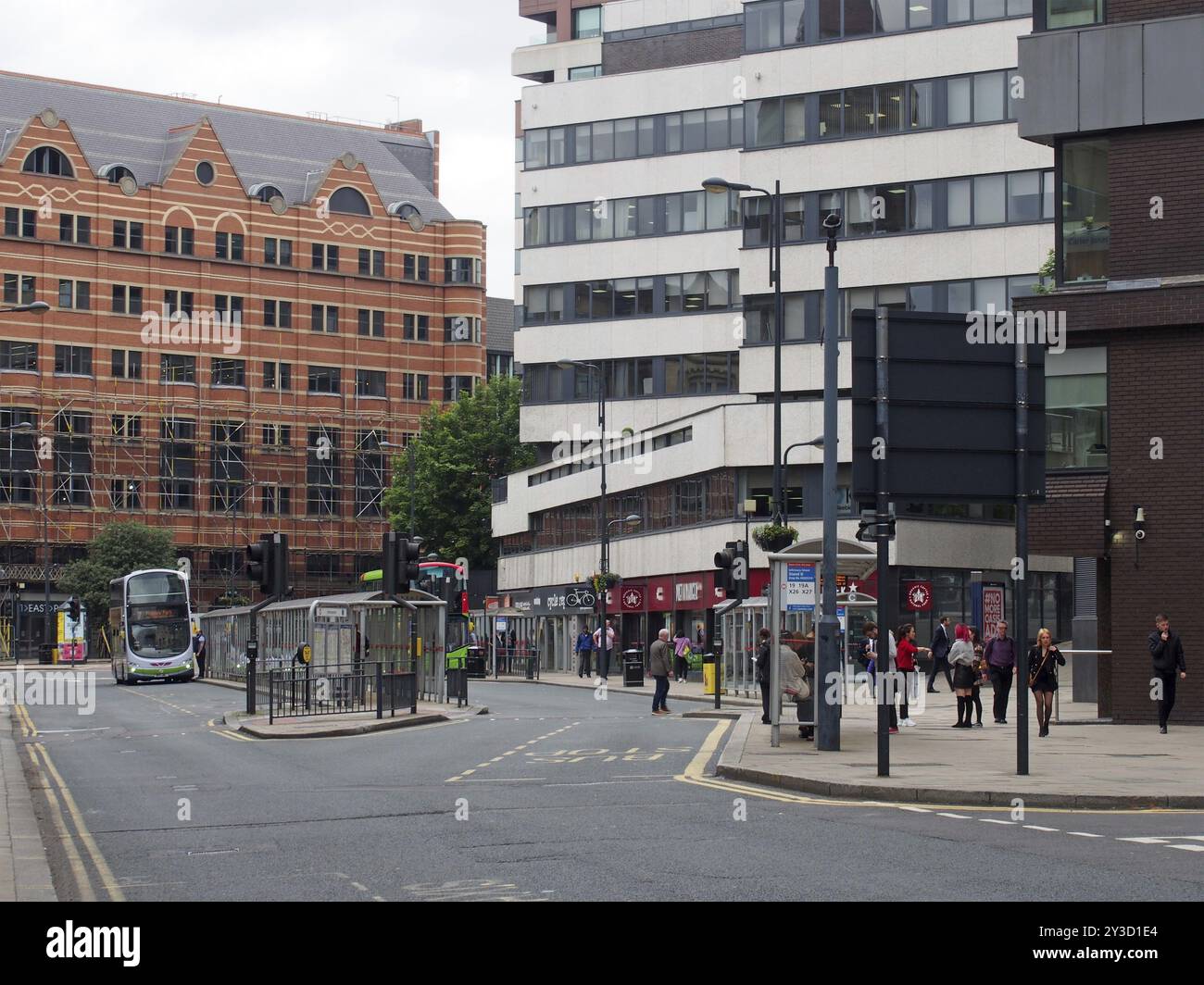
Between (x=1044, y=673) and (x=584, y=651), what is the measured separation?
38.0 m

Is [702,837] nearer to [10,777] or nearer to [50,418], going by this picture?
[10,777]

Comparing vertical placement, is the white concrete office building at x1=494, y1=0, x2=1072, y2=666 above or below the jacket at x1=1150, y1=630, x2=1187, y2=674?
above

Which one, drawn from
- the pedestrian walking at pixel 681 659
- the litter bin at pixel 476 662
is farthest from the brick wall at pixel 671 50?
the pedestrian walking at pixel 681 659

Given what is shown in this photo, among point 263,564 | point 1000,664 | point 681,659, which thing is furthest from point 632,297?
point 1000,664

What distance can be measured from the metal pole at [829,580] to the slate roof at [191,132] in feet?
288

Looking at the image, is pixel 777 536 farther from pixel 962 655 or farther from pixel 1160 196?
pixel 1160 196

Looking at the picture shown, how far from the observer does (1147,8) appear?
2766cm

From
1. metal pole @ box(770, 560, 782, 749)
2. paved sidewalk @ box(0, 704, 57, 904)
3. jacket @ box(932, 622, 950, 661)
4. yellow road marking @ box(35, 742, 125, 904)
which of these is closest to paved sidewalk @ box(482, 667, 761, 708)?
jacket @ box(932, 622, 950, 661)

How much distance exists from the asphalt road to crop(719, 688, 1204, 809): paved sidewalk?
636 mm

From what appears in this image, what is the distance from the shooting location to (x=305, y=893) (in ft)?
34.8

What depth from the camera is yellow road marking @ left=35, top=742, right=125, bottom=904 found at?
1089 centimetres

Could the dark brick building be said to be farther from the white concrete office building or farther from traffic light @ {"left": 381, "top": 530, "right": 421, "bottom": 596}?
the white concrete office building

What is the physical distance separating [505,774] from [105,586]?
255 feet

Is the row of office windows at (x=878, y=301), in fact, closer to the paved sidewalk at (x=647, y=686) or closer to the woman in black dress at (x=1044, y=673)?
the paved sidewalk at (x=647, y=686)
